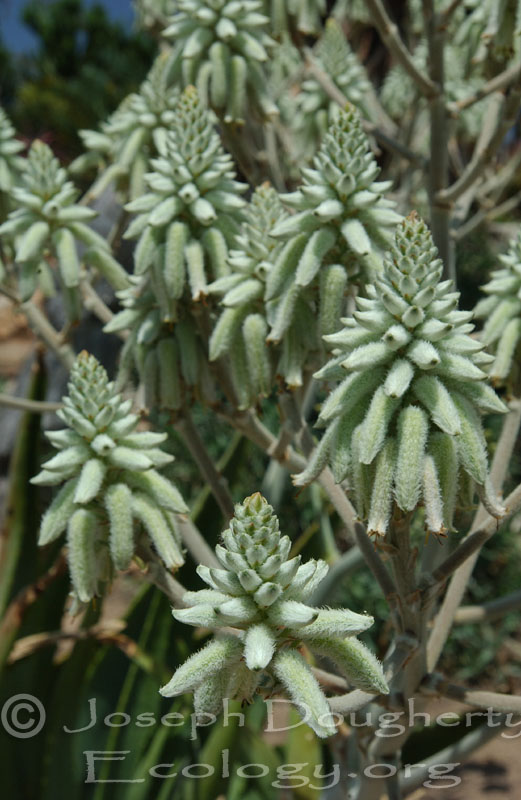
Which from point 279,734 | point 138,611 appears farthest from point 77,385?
point 279,734

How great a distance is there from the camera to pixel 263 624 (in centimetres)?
122

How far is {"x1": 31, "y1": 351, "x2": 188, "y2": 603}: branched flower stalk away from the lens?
164 centimetres

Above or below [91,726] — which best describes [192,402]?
above

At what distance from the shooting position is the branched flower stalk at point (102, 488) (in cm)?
164

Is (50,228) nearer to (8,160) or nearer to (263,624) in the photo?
(8,160)

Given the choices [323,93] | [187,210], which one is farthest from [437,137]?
[187,210]

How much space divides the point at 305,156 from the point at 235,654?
8.59ft

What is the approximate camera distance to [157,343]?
2158mm

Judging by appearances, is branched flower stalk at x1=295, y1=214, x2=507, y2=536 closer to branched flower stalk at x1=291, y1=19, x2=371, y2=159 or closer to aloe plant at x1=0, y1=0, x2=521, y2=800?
aloe plant at x1=0, y1=0, x2=521, y2=800

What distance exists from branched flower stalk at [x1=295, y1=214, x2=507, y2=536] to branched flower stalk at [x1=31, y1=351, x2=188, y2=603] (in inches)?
16.1

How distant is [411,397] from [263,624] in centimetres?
48

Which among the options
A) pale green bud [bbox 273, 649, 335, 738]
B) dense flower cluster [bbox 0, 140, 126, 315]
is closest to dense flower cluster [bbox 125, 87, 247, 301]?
dense flower cluster [bbox 0, 140, 126, 315]

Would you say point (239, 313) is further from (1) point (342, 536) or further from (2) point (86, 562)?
(1) point (342, 536)

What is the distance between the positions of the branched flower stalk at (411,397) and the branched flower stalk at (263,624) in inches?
8.7
